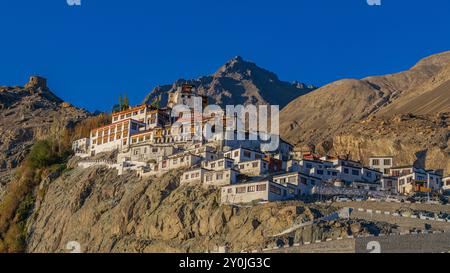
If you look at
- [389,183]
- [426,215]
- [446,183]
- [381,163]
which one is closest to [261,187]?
[426,215]

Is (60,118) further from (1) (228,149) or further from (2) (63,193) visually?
(1) (228,149)

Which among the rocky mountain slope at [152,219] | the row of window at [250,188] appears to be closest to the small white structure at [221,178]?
the rocky mountain slope at [152,219]

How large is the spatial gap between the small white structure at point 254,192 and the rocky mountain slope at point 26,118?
183ft

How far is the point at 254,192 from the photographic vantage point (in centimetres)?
9388

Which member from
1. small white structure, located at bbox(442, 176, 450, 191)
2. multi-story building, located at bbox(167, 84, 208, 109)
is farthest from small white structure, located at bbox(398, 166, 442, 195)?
multi-story building, located at bbox(167, 84, 208, 109)

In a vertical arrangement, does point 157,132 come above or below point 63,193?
above

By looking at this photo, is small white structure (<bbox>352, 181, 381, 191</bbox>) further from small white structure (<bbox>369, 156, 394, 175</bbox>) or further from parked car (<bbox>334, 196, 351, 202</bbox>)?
small white structure (<bbox>369, 156, 394, 175</bbox>)

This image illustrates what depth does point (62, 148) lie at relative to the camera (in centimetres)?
13875

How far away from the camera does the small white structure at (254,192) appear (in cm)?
9312

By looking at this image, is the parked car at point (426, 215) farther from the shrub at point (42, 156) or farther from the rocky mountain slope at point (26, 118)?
the rocky mountain slope at point (26, 118)

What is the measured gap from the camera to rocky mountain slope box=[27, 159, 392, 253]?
85.2 meters
